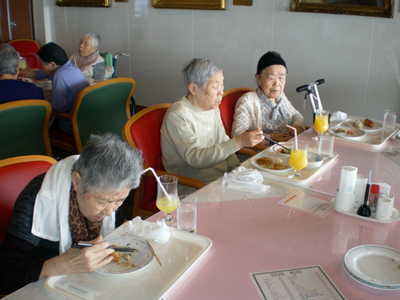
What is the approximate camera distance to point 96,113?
10.9 feet

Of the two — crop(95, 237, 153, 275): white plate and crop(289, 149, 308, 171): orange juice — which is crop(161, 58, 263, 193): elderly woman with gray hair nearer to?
crop(289, 149, 308, 171): orange juice

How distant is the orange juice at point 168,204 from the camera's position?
141 centimetres

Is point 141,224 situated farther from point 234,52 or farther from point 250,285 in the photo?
point 234,52

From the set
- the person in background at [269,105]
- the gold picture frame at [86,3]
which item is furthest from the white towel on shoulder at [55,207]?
the gold picture frame at [86,3]

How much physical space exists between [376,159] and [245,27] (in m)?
2.72

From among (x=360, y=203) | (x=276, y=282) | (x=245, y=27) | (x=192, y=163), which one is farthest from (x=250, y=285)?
(x=245, y=27)

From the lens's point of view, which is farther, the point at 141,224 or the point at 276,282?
the point at 141,224

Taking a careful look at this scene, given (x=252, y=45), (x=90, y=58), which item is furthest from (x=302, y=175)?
(x=90, y=58)

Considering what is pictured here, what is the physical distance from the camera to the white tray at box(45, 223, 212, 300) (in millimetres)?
1020

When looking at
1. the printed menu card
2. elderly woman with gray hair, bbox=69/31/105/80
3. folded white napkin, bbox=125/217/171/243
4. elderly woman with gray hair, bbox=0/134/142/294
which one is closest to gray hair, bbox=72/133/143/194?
elderly woman with gray hair, bbox=0/134/142/294

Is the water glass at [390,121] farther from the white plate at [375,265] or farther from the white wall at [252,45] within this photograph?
the white plate at [375,265]

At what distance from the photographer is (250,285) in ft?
3.52

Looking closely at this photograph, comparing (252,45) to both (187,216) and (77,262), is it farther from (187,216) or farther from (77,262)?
(77,262)

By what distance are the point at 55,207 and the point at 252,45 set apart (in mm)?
3559
